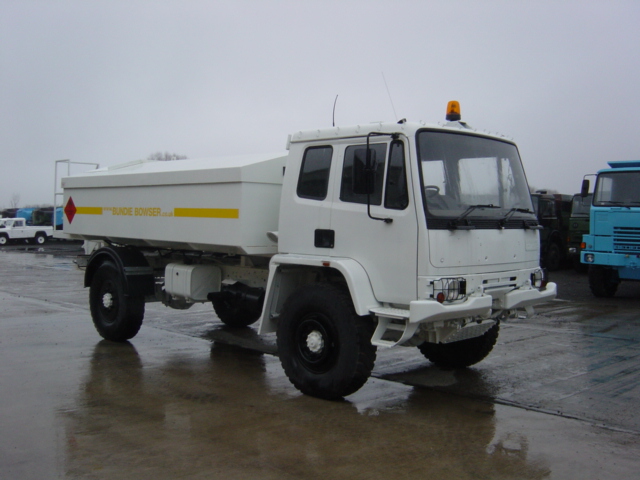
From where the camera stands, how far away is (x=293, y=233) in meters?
6.86

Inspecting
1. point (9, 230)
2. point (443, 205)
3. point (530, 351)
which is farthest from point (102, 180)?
point (9, 230)

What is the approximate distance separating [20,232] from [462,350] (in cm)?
3806

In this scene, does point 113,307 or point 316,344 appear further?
point 113,307

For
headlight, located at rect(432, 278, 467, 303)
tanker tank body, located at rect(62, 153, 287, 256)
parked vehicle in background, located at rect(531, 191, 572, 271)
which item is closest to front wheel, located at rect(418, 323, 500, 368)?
headlight, located at rect(432, 278, 467, 303)

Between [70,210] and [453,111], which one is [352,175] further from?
[70,210]

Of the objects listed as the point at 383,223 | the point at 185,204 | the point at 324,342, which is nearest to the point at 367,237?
the point at 383,223

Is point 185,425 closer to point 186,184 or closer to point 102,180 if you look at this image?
point 186,184

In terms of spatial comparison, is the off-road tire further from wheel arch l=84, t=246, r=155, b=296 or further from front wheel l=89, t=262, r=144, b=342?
front wheel l=89, t=262, r=144, b=342

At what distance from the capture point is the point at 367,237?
6.23 metres

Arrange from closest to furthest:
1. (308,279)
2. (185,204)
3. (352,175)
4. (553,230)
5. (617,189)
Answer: (352,175) → (308,279) → (185,204) → (617,189) → (553,230)

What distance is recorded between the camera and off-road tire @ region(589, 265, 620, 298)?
47.4 feet

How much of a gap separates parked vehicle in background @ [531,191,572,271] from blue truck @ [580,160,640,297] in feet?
20.7

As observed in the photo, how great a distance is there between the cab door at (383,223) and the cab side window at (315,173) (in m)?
0.19

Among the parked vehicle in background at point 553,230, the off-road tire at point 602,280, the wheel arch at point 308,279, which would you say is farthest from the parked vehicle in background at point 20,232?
the wheel arch at point 308,279
